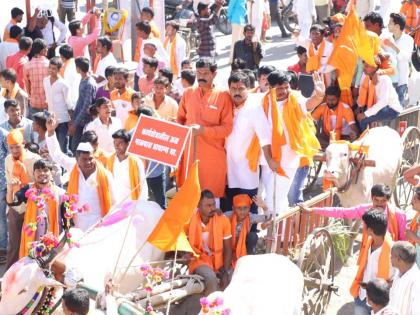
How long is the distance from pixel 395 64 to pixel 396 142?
2.08m

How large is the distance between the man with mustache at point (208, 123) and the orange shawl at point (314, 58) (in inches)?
144

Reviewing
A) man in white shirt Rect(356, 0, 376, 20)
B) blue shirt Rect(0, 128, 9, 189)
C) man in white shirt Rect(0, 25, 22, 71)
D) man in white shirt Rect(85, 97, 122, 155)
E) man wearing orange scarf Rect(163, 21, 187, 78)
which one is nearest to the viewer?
blue shirt Rect(0, 128, 9, 189)

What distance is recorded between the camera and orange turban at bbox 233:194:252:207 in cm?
830

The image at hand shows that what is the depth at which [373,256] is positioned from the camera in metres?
7.58

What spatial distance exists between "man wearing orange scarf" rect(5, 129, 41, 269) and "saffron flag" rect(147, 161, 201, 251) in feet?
6.11

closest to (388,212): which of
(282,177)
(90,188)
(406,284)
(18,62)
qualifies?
(406,284)

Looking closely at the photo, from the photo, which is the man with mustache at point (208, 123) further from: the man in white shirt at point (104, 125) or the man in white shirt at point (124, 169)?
the man in white shirt at point (104, 125)

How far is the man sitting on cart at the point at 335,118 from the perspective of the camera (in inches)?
428

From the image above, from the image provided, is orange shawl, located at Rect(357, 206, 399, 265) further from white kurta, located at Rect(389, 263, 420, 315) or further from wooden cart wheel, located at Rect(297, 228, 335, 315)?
white kurta, located at Rect(389, 263, 420, 315)

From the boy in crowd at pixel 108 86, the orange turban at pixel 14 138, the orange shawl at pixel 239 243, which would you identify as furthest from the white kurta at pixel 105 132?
the orange shawl at pixel 239 243

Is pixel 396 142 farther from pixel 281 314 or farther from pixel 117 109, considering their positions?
pixel 281 314

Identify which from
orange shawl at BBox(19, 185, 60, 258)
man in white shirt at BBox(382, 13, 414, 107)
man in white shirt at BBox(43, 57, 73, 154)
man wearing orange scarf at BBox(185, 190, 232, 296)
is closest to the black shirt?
man in white shirt at BBox(382, 13, 414, 107)

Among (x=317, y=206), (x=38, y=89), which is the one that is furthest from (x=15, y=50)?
(x=317, y=206)

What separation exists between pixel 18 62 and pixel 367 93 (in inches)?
176
